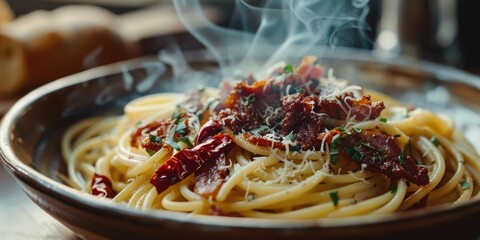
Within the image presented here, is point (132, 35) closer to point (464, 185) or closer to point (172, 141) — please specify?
point (172, 141)

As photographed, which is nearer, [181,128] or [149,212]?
[149,212]

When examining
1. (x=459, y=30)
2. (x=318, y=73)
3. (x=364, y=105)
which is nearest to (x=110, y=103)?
(x=318, y=73)

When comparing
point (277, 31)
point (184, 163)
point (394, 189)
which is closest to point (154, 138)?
point (184, 163)

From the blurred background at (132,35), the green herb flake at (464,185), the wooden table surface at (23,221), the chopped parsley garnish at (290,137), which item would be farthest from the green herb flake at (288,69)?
the wooden table surface at (23,221)

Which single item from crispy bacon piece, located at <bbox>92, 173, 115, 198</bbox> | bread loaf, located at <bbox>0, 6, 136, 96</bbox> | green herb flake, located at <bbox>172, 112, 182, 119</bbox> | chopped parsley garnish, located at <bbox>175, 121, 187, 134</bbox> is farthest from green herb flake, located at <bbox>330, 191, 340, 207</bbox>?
bread loaf, located at <bbox>0, 6, 136, 96</bbox>

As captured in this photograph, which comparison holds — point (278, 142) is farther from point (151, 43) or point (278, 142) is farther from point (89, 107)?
point (151, 43)

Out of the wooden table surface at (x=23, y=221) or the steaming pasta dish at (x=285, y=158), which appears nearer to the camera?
the steaming pasta dish at (x=285, y=158)

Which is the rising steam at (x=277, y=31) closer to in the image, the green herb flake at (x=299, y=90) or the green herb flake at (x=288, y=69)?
the green herb flake at (x=288, y=69)
